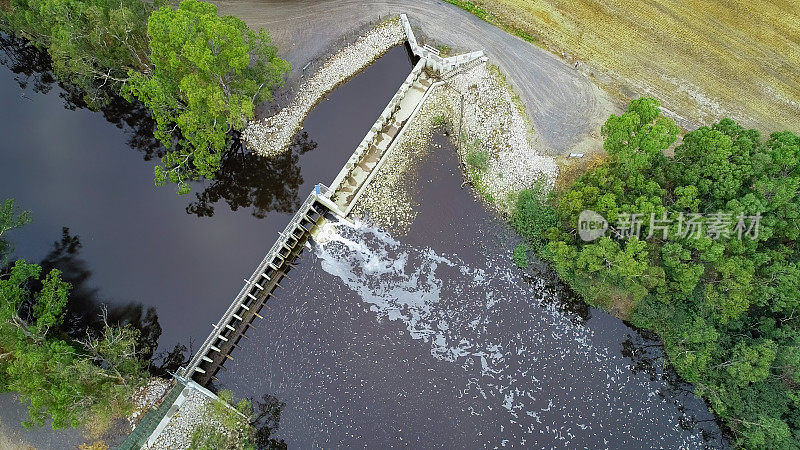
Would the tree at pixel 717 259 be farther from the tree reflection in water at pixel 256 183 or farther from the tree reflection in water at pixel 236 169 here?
the tree reflection in water at pixel 236 169

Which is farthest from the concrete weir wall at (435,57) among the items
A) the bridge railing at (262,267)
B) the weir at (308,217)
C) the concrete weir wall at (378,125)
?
the bridge railing at (262,267)

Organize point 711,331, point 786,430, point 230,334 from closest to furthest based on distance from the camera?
1. point 786,430
2. point 711,331
3. point 230,334

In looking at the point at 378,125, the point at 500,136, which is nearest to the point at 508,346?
the point at 500,136

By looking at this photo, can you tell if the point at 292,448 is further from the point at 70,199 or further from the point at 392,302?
the point at 70,199

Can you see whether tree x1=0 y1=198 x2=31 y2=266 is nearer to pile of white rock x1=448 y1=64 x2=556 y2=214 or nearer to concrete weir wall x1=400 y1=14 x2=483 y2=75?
concrete weir wall x1=400 y1=14 x2=483 y2=75

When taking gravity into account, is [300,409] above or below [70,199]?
below

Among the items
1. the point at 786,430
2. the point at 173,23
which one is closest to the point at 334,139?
the point at 173,23

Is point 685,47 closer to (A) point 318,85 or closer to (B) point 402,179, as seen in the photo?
(B) point 402,179
